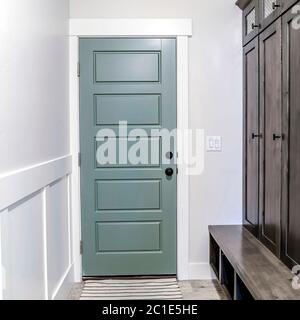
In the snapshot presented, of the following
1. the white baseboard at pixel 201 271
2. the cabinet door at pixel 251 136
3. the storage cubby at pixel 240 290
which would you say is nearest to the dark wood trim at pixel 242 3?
the cabinet door at pixel 251 136

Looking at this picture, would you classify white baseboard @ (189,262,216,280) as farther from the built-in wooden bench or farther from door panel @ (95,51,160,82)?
door panel @ (95,51,160,82)

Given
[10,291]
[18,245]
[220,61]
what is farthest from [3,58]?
[220,61]

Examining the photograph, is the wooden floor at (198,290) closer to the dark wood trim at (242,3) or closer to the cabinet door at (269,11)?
the cabinet door at (269,11)

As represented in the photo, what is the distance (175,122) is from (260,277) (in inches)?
56.9

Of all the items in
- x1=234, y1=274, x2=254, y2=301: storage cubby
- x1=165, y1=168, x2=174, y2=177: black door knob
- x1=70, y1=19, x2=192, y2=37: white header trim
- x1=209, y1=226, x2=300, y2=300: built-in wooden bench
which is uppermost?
x1=70, y1=19, x2=192, y2=37: white header trim

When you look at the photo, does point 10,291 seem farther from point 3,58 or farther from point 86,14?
point 86,14

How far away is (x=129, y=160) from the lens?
3.10 metres

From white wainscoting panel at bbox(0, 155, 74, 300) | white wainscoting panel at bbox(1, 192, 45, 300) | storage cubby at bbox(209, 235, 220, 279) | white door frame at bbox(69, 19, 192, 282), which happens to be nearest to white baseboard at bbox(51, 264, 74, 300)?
white wainscoting panel at bbox(0, 155, 74, 300)

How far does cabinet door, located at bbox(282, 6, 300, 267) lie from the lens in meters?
2.03

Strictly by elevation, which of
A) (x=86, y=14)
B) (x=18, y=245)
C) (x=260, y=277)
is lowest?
(x=260, y=277)

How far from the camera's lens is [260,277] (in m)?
2.07

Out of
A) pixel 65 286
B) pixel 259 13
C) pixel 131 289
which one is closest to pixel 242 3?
pixel 259 13

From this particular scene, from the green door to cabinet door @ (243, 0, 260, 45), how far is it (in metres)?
0.57

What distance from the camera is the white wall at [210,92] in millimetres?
3041
